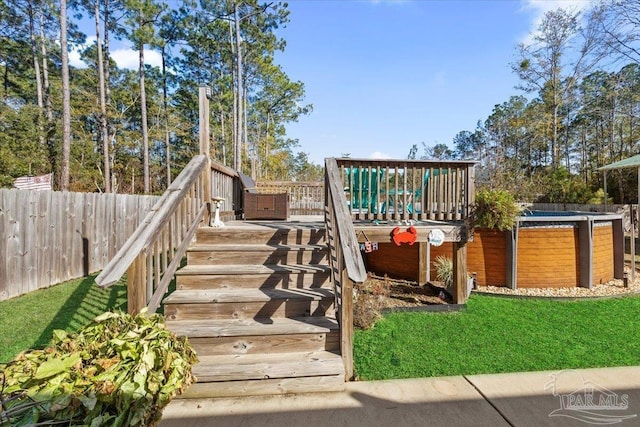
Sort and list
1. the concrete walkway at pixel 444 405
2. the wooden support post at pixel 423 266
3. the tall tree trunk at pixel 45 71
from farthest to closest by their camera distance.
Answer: the tall tree trunk at pixel 45 71 < the wooden support post at pixel 423 266 < the concrete walkway at pixel 444 405

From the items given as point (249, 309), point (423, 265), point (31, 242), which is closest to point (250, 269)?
point (249, 309)

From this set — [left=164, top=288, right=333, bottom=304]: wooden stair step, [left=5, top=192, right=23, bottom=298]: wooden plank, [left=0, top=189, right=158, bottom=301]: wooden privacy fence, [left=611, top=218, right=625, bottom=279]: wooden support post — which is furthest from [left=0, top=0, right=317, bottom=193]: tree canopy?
[left=611, top=218, right=625, bottom=279]: wooden support post

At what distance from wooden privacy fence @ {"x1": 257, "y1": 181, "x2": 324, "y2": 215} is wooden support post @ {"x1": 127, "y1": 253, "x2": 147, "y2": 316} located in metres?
6.88

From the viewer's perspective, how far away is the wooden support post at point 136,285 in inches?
81.0

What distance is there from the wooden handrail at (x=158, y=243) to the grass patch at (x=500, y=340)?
1.70 m

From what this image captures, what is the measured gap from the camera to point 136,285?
6.85 feet

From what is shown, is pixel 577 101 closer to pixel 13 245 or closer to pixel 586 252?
pixel 586 252

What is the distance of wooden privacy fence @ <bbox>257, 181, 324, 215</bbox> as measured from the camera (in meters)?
9.20

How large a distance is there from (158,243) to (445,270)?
146 inches

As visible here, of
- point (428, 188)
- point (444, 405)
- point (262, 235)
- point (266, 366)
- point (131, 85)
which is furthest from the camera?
point (131, 85)

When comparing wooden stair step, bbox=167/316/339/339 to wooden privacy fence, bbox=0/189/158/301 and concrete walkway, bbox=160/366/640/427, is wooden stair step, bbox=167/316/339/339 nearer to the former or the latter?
concrete walkway, bbox=160/366/640/427

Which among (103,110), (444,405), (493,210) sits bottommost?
(444,405)

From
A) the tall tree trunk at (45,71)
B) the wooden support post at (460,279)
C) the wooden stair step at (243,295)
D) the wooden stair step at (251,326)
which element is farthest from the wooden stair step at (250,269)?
the tall tree trunk at (45,71)

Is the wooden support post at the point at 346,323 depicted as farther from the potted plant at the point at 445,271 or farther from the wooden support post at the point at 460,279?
the potted plant at the point at 445,271
